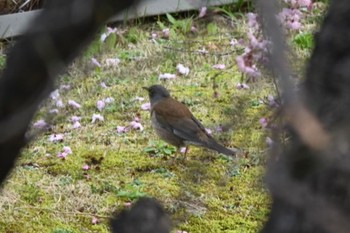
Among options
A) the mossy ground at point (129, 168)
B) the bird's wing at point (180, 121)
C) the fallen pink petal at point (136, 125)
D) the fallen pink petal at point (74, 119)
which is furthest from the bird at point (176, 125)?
the fallen pink petal at point (74, 119)

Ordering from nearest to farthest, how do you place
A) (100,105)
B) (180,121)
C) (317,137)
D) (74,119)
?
(317,137)
(180,121)
(74,119)
(100,105)

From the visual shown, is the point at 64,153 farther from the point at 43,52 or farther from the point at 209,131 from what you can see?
the point at 43,52

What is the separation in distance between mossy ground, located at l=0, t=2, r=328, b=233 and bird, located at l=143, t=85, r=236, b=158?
102 mm

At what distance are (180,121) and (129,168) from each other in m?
0.46

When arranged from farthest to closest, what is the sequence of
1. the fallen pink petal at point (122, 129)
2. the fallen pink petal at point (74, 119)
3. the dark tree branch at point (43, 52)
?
the fallen pink petal at point (74, 119) < the fallen pink petal at point (122, 129) < the dark tree branch at point (43, 52)

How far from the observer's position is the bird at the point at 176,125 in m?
5.64

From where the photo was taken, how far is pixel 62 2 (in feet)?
4.82

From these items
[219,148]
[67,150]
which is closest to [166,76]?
[67,150]

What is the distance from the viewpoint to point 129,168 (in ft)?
18.1

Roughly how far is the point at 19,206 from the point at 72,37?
3577 mm

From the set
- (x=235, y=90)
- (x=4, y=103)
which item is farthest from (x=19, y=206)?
(x=4, y=103)

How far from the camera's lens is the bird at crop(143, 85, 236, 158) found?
564cm

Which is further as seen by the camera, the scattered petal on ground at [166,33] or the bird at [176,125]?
the scattered petal on ground at [166,33]

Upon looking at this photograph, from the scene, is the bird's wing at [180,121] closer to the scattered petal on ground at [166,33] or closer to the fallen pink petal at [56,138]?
the fallen pink petal at [56,138]
